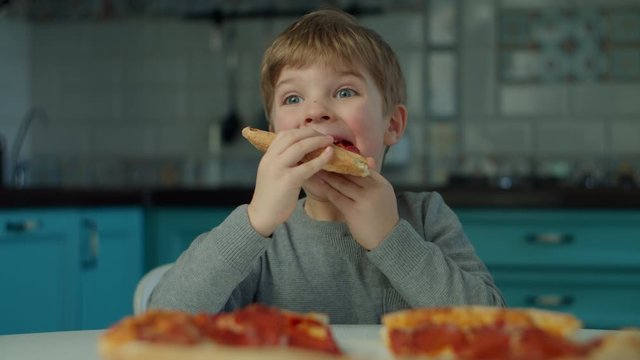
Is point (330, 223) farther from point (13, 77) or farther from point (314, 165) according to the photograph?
point (13, 77)

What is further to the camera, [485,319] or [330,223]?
[330,223]

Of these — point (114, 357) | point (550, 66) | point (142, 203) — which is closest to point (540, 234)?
point (550, 66)

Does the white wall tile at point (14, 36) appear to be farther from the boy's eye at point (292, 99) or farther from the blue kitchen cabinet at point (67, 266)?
the boy's eye at point (292, 99)

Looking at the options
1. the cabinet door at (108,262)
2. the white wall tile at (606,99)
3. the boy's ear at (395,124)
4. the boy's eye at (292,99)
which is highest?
the white wall tile at (606,99)

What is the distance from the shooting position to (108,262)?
2.54m

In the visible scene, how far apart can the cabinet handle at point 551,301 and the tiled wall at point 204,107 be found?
32.3 inches

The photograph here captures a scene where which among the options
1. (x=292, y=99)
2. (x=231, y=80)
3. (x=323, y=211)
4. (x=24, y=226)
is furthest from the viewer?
(x=231, y=80)

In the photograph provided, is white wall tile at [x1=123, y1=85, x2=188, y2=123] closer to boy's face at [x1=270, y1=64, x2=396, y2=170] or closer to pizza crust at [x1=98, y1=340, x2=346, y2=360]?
boy's face at [x1=270, y1=64, x2=396, y2=170]

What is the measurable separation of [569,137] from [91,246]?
175 cm

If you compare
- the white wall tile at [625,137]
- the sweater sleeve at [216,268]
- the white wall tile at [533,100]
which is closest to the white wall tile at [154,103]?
the white wall tile at [533,100]

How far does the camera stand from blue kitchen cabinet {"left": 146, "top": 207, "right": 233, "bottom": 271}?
2.61 meters

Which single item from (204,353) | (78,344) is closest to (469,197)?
(78,344)

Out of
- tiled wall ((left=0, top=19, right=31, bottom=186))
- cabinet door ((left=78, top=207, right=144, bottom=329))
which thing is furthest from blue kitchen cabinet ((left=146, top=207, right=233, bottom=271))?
tiled wall ((left=0, top=19, right=31, bottom=186))

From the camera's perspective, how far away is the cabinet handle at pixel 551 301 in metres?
2.39
